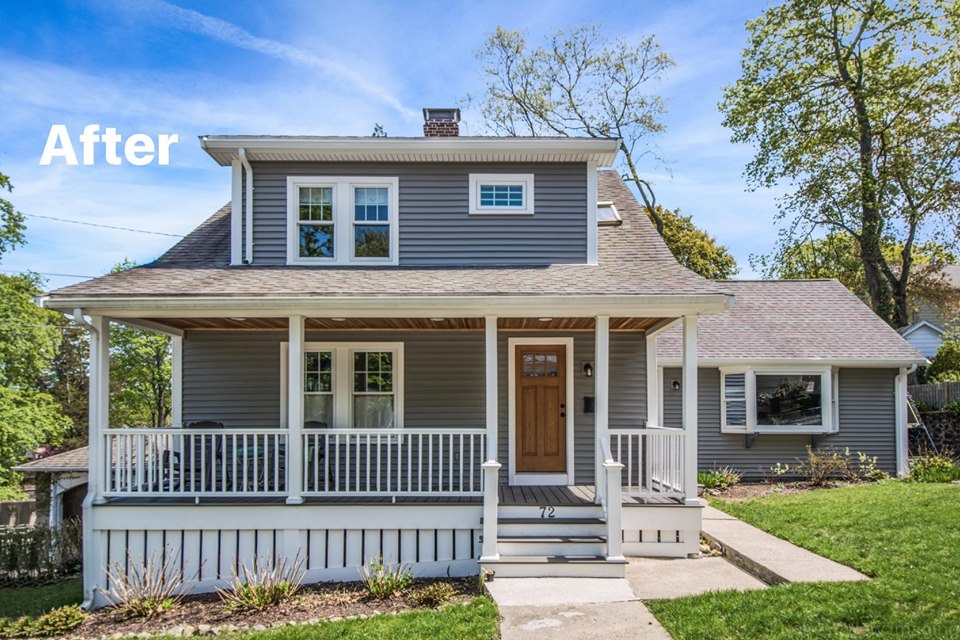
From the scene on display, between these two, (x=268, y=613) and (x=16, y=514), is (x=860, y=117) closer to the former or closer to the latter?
(x=268, y=613)

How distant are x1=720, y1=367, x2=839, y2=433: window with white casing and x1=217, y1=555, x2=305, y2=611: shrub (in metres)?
9.57

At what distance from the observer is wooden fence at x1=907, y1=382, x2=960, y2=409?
17891mm

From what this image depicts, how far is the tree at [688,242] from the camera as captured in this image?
2636cm

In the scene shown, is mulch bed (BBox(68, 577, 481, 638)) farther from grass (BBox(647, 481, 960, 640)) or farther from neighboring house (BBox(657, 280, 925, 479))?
neighboring house (BBox(657, 280, 925, 479))

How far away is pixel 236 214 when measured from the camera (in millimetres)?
Result: 9602

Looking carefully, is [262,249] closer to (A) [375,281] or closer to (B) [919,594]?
(A) [375,281]

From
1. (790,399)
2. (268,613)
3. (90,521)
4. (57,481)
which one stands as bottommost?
(57,481)

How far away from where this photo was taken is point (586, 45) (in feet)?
79.7

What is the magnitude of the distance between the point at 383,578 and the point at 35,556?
6337 mm

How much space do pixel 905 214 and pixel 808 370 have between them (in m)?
12.9

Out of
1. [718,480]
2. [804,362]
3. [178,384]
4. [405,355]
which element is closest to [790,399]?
[804,362]

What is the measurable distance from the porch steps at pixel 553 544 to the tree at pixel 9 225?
663 inches

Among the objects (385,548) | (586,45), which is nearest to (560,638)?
(385,548)

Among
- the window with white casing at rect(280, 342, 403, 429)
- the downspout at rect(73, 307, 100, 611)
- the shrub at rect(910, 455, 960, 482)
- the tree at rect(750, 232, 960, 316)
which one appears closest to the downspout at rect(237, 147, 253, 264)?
the window with white casing at rect(280, 342, 403, 429)
